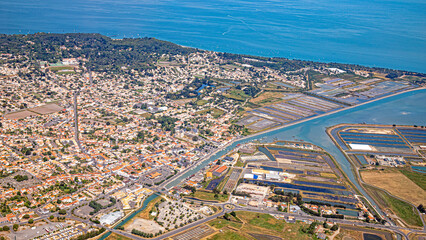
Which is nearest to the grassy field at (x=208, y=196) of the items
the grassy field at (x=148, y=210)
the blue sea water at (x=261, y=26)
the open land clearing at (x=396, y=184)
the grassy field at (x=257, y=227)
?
the grassy field at (x=257, y=227)

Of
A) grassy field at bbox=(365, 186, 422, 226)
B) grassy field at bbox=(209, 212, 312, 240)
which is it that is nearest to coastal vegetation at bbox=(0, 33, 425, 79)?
grassy field at bbox=(365, 186, 422, 226)

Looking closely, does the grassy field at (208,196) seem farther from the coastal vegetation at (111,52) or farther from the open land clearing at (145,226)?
the coastal vegetation at (111,52)

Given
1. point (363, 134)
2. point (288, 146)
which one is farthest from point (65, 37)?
point (363, 134)

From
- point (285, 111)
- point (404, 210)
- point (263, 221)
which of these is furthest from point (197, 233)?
point (285, 111)

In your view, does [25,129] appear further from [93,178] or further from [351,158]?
[351,158]

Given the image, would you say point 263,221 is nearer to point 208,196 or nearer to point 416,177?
point 208,196

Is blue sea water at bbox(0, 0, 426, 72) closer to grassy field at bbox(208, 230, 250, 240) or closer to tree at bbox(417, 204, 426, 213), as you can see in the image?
tree at bbox(417, 204, 426, 213)
